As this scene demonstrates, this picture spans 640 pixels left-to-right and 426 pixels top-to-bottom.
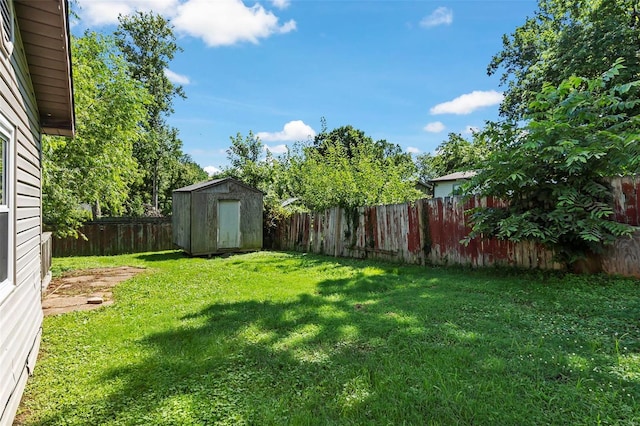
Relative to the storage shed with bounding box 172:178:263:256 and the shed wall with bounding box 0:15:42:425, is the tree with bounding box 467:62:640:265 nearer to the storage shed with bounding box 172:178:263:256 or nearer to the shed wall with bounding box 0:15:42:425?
the shed wall with bounding box 0:15:42:425

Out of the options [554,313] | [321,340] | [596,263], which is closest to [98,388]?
[321,340]

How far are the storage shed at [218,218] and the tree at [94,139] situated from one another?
202 centimetres

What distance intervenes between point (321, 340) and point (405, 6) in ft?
25.6

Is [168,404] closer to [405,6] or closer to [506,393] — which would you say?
[506,393]

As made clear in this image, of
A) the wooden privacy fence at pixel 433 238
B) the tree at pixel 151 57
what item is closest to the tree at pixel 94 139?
the wooden privacy fence at pixel 433 238

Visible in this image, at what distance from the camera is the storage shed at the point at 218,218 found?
10.3 meters

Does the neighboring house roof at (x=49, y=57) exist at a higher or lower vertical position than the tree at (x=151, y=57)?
lower

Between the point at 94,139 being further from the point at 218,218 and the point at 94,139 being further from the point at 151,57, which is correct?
the point at 151,57

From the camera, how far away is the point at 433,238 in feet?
22.1

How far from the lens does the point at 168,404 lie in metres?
2.27

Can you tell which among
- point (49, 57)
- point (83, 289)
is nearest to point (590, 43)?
point (49, 57)

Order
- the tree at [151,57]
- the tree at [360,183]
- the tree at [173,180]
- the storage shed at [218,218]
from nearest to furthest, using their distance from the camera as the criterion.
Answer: the tree at [360,183], the storage shed at [218,218], the tree at [151,57], the tree at [173,180]

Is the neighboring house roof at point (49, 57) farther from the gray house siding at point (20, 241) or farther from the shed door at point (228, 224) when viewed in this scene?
the shed door at point (228, 224)

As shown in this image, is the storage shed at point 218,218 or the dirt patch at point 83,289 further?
the storage shed at point 218,218
